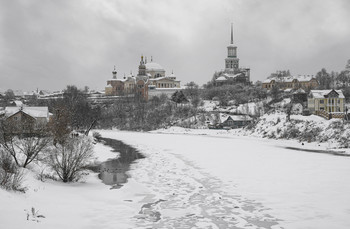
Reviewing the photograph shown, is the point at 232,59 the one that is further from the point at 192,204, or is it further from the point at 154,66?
the point at 192,204

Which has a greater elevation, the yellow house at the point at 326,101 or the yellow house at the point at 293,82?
the yellow house at the point at 293,82

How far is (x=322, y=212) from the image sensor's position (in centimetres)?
1404

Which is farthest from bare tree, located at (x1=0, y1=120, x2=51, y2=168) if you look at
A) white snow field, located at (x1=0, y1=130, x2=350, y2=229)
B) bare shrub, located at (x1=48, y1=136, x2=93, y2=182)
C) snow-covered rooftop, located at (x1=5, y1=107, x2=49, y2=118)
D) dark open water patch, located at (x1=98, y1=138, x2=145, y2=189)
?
snow-covered rooftop, located at (x1=5, y1=107, x2=49, y2=118)

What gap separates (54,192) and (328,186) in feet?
41.0

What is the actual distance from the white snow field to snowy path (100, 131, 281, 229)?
0.11ft

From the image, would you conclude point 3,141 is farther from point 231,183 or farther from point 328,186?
point 328,186

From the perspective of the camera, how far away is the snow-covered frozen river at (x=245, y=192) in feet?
44.0

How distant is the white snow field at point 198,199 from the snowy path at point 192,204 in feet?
0.11

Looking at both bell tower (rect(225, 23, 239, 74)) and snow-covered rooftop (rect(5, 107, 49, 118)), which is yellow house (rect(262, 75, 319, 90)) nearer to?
bell tower (rect(225, 23, 239, 74))

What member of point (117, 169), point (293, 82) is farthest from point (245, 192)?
point (293, 82)

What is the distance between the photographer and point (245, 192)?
1783cm

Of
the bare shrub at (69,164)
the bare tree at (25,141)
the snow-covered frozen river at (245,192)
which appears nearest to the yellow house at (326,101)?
the snow-covered frozen river at (245,192)

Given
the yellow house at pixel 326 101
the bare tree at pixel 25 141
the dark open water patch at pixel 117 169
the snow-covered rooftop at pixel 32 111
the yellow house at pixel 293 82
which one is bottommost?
the dark open water patch at pixel 117 169

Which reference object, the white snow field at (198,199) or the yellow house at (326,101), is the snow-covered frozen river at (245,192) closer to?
the white snow field at (198,199)
